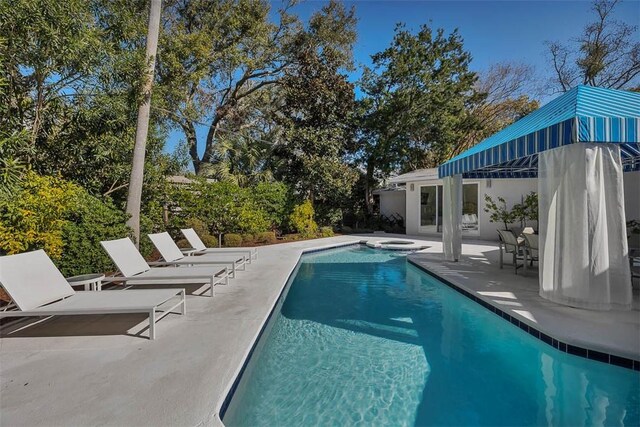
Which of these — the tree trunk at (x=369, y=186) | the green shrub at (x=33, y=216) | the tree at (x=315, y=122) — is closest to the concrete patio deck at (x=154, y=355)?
the green shrub at (x=33, y=216)

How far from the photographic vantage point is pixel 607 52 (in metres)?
20.9

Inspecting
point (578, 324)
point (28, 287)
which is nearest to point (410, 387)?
point (578, 324)

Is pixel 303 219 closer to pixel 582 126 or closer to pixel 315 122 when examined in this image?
pixel 315 122

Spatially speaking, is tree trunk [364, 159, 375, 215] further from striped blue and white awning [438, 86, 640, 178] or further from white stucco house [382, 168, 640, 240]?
striped blue and white awning [438, 86, 640, 178]

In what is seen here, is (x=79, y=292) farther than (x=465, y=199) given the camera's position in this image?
No

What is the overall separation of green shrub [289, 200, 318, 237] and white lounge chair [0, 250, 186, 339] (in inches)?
474

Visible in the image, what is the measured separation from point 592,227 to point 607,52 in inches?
932

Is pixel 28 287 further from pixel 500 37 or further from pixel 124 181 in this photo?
pixel 500 37

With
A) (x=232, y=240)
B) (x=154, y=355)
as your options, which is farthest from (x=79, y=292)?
(x=232, y=240)

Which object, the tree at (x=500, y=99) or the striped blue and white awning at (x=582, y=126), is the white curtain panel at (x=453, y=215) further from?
the tree at (x=500, y=99)

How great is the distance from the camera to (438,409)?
10.6 ft

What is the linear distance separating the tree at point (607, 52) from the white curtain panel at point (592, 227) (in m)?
22.1

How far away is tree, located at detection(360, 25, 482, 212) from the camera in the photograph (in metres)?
20.0

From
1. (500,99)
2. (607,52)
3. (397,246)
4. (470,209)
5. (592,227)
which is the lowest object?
(397,246)
